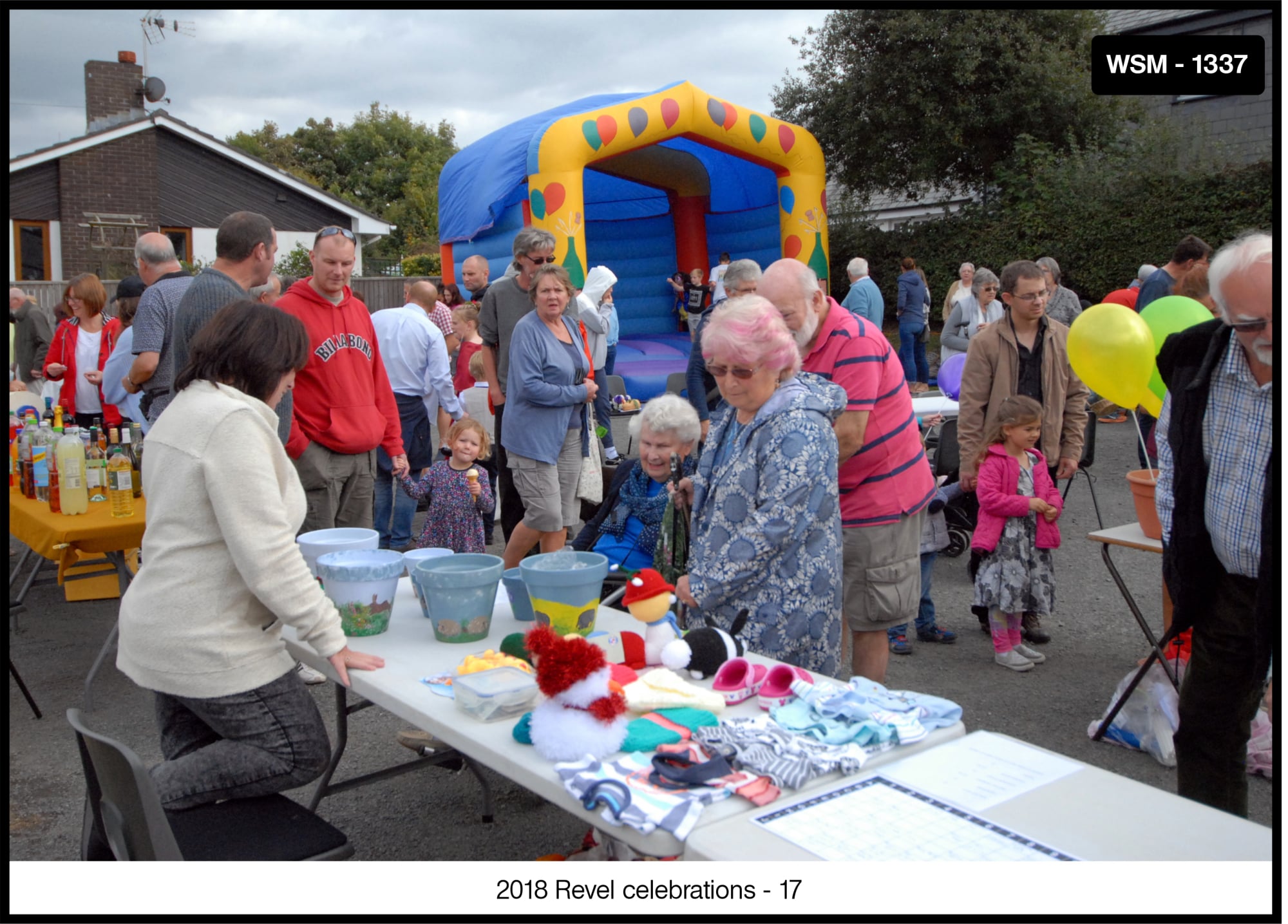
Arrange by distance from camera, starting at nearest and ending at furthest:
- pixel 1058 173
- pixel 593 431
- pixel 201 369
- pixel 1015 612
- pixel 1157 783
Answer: pixel 201 369 < pixel 1157 783 < pixel 1015 612 < pixel 593 431 < pixel 1058 173

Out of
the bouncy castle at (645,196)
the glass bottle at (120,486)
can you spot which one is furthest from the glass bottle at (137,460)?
the bouncy castle at (645,196)

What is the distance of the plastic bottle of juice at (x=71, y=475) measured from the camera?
3939mm

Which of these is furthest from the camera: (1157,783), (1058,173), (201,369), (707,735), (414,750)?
(1058,173)

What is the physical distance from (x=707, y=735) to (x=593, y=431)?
3.25 m

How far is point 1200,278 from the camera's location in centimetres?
440

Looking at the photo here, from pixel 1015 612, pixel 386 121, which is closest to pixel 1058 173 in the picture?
pixel 1015 612

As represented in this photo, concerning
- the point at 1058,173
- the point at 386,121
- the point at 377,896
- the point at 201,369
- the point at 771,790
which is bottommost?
the point at 377,896

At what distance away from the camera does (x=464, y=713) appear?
6.09ft

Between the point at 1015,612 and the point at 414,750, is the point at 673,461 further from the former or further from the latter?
the point at 1015,612

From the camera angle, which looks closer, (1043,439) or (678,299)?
(1043,439)

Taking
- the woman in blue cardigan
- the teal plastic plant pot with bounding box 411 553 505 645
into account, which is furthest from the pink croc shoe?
the woman in blue cardigan

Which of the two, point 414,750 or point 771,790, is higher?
point 771,790

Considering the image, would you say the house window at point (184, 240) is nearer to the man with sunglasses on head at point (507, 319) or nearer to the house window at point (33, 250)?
the house window at point (33, 250)

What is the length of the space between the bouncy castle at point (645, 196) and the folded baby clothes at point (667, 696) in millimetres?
8439
